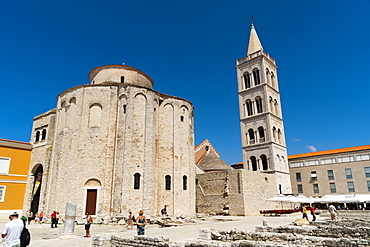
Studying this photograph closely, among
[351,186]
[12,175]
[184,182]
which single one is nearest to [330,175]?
[351,186]

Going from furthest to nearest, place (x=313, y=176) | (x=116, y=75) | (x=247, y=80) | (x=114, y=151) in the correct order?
1. (x=247, y=80)
2. (x=313, y=176)
3. (x=116, y=75)
4. (x=114, y=151)

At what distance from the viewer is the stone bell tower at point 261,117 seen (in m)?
40.2

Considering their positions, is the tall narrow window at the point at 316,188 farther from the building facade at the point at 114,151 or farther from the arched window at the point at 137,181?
the arched window at the point at 137,181

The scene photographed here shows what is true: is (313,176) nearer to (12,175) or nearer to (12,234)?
(12,175)

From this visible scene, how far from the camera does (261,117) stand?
42344 mm

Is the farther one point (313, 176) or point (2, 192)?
point (313, 176)

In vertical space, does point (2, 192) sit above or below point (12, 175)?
below

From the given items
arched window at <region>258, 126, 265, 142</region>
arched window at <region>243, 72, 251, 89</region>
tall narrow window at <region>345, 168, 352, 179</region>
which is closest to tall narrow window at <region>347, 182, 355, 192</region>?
tall narrow window at <region>345, 168, 352, 179</region>

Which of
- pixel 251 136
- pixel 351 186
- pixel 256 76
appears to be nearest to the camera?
pixel 351 186

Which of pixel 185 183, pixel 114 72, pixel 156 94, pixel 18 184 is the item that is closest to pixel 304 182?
pixel 185 183

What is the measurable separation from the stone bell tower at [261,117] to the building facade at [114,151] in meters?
15.3

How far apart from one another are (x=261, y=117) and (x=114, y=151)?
2577 centimetres

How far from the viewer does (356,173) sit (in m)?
43.6

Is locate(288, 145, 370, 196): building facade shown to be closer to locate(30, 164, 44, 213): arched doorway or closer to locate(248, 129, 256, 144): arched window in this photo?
locate(248, 129, 256, 144): arched window
